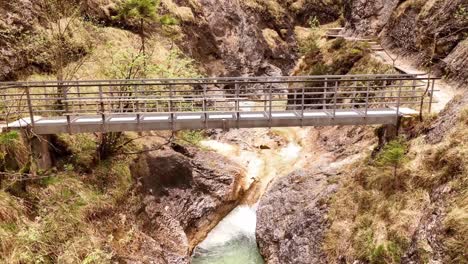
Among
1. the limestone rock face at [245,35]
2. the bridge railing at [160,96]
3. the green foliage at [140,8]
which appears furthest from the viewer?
the limestone rock face at [245,35]

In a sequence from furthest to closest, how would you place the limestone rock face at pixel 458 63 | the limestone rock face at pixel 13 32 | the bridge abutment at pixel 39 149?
the limestone rock face at pixel 13 32
the limestone rock face at pixel 458 63
the bridge abutment at pixel 39 149

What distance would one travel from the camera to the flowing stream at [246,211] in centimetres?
1246

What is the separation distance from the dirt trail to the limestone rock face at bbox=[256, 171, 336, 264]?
4.37 meters

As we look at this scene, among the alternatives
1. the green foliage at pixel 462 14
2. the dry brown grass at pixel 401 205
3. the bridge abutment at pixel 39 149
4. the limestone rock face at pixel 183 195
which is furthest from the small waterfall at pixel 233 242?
the green foliage at pixel 462 14

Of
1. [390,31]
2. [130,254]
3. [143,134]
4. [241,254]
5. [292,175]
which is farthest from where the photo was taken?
[390,31]

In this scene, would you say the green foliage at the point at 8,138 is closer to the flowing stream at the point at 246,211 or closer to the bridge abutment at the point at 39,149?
the bridge abutment at the point at 39,149

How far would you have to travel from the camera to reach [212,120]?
1066 cm

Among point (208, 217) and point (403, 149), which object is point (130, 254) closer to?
point (208, 217)

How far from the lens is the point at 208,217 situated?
1358cm

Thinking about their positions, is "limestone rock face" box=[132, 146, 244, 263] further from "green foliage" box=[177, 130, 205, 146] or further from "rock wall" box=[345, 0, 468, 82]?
"rock wall" box=[345, 0, 468, 82]

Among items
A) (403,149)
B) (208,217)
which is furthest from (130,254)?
→ (403,149)

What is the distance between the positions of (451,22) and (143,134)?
13.5 m

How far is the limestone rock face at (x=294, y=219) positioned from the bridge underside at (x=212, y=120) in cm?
221

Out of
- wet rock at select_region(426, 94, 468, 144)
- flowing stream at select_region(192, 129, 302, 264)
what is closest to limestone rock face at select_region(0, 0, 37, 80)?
flowing stream at select_region(192, 129, 302, 264)
